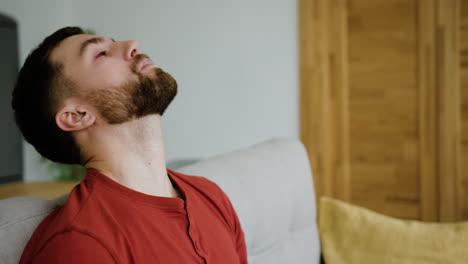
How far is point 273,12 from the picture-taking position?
10.4 ft

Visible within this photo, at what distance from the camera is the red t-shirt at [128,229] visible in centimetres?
73

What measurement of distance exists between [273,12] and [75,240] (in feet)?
8.76

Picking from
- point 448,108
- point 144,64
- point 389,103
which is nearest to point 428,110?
point 448,108

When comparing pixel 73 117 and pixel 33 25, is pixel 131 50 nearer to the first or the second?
pixel 73 117

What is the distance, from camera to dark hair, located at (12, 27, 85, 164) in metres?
0.94

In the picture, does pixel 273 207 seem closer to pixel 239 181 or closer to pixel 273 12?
pixel 239 181

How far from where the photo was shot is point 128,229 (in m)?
0.82

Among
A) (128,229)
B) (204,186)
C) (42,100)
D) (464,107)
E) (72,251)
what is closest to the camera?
(72,251)

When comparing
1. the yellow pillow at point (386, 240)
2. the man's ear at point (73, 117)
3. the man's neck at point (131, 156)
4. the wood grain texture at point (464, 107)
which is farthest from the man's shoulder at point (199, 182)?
the wood grain texture at point (464, 107)

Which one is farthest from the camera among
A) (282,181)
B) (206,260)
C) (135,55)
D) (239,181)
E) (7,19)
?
(7,19)

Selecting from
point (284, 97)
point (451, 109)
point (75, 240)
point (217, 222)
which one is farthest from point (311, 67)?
point (75, 240)

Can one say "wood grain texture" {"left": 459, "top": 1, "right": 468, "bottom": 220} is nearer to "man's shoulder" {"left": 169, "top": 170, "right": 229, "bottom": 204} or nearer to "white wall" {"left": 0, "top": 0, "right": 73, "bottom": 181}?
"man's shoulder" {"left": 169, "top": 170, "right": 229, "bottom": 204}

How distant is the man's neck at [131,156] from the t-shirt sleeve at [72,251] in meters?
0.22

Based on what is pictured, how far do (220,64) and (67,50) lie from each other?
2.37 metres
